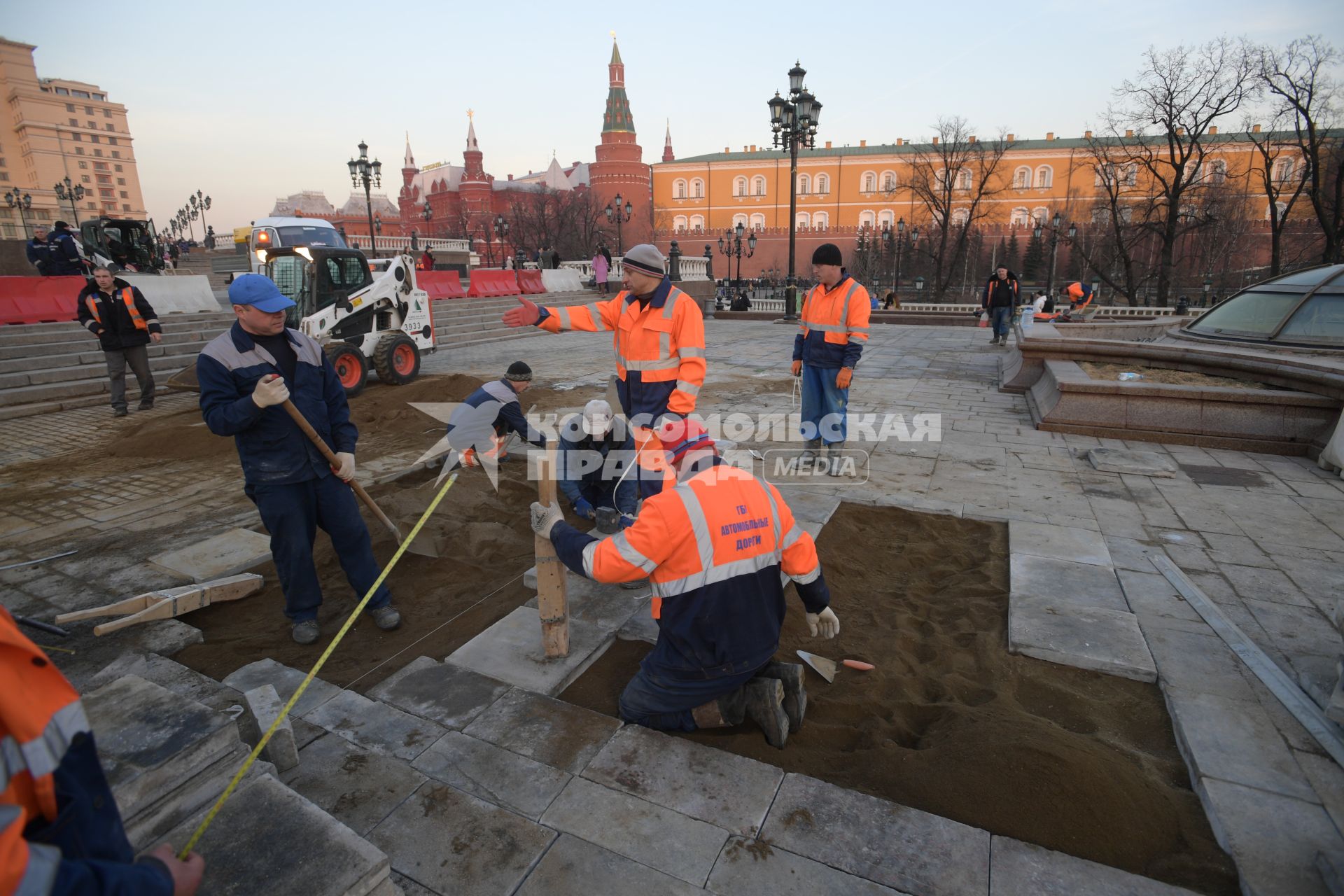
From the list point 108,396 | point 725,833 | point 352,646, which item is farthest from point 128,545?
point 108,396

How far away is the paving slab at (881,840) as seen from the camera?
80.6 inches

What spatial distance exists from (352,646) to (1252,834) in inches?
159

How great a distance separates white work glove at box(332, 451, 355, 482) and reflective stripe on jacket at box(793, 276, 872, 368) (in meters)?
3.98

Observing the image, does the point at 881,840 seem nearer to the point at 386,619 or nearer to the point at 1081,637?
the point at 1081,637

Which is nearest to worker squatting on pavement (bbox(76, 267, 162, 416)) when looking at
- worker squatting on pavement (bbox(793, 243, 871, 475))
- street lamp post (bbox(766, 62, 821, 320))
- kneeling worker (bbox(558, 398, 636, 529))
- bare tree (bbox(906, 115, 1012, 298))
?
kneeling worker (bbox(558, 398, 636, 529))

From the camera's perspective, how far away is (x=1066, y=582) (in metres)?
4.00

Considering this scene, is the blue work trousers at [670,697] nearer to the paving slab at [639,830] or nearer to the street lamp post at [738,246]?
the paving slab at [639,830]

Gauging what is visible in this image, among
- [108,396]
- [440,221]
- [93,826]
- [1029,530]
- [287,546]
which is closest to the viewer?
[93,826]

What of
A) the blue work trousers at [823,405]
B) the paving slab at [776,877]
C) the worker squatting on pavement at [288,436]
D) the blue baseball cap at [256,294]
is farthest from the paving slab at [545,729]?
the blue work trousers at [823,405]

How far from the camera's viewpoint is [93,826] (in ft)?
4.17

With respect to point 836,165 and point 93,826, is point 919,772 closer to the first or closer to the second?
point 93,826

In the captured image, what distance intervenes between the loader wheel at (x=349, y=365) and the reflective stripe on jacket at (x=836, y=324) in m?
7.13

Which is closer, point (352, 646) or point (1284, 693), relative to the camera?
point (1284, 693)

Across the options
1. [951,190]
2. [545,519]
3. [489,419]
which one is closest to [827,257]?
[489,419]
